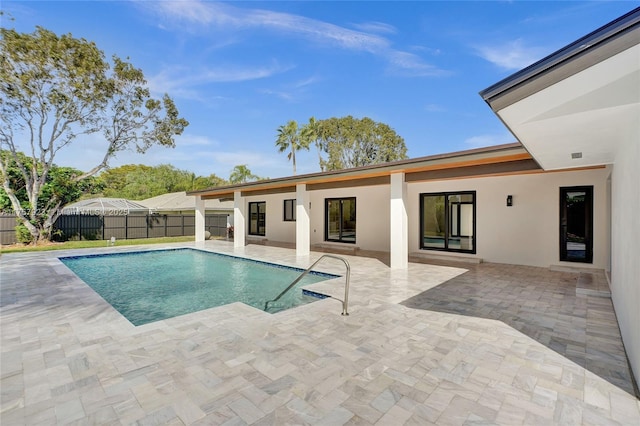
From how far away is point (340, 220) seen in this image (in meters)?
15.4

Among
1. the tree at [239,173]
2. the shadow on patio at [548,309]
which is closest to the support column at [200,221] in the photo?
the shadow on patio at [548,309]

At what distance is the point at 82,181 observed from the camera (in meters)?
20.2

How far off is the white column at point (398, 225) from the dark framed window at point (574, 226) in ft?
15.5

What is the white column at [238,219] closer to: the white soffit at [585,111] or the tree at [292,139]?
the white soffit at [585,111]

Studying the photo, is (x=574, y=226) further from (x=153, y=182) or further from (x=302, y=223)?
(x=153, y=182)

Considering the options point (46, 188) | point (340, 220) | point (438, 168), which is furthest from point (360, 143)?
point (46, 188)

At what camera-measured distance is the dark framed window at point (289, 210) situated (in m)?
18.1

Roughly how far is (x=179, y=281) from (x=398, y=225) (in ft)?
22.1

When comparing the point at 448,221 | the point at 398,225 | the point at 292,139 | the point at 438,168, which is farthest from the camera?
the point at 292,139

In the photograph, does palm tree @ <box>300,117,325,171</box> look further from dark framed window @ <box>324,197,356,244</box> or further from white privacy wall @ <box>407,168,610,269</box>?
white privacy wall @ <box>407,168,610,269</box>

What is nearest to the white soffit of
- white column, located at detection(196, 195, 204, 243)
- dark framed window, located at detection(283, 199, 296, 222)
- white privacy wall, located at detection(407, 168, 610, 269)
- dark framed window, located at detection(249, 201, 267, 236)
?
white privacy wall, located at detection(407, 168, 610, 269)

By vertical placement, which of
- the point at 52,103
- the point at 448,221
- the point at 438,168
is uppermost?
the point at 52,103

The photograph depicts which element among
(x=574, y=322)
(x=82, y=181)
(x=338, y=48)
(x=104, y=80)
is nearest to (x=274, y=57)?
(x=338, y=48)

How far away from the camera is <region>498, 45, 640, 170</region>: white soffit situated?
2.40 m
